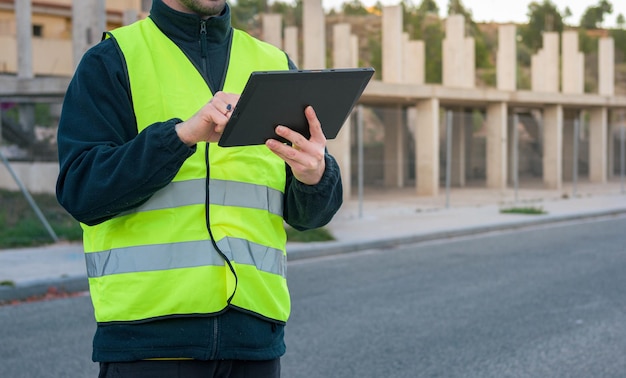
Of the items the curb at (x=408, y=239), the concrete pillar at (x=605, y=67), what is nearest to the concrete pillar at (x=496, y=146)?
the concrete pillar at (x=605, y=67)

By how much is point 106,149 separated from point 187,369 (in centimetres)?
55

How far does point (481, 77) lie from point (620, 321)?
230ft

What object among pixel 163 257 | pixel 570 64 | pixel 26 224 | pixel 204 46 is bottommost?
pixel 26 224

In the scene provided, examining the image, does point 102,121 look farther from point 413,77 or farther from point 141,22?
point 413,77

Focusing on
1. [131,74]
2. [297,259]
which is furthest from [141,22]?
[297,259]

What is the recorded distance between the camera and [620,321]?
24.6 feet

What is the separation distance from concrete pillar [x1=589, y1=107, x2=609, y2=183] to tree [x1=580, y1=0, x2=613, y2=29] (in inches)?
3064

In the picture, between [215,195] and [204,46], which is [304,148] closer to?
[215,195]

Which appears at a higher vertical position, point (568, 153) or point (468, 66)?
point (468, 66)

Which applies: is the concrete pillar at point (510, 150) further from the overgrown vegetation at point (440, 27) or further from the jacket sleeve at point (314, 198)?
the jacket sleeve at point (314, 198)

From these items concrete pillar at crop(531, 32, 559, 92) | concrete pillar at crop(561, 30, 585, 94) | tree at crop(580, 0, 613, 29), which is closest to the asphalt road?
concrete pillar at crop(531, 32, 559, 92)

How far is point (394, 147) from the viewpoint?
3158 cm

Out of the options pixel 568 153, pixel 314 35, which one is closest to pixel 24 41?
pixel 314 35

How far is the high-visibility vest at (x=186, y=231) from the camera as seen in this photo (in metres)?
2.17
